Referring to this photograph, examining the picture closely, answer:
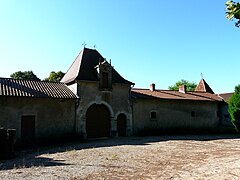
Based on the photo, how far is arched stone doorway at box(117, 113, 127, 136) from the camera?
1877 centimetres

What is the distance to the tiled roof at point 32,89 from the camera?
14469mm

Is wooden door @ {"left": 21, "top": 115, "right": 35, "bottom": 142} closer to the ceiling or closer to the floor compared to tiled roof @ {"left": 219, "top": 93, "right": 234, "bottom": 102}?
closer to the floor

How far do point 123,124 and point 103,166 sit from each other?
11070 mm

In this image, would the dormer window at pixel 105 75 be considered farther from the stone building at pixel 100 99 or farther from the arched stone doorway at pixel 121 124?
the arched stone doorway at pixel 121 124

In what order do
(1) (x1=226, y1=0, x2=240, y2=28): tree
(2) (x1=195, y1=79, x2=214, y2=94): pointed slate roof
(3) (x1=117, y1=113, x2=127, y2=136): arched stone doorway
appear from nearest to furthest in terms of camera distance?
(1) (x1=226, y1=0, x2=240, y2=28): tree → (3) (x1=117, y1=113, x2=127, y2=136): arched stone doorway → (2) (x1=195, y1=79, x2=214, y2=94): pointed slate roof

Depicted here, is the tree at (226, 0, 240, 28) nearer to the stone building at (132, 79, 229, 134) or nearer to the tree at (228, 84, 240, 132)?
the stone building at (132, 79, 229, 134)

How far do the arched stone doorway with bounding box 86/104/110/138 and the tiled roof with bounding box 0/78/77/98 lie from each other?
212 centimetres

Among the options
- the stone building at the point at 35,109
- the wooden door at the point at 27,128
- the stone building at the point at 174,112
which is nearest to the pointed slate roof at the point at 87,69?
the stone building at the point at 35,109

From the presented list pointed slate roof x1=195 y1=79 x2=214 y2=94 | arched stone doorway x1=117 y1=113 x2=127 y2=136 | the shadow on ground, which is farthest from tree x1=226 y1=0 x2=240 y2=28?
pointed slate roof x1=195 y1=79 x2=214 y2=94

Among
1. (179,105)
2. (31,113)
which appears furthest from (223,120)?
(31,113)

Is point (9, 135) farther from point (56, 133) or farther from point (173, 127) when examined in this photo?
point (173, 127)

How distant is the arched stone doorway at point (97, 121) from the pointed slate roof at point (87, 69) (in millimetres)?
2331

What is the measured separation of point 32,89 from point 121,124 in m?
7.44

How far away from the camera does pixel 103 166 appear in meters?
7.93
